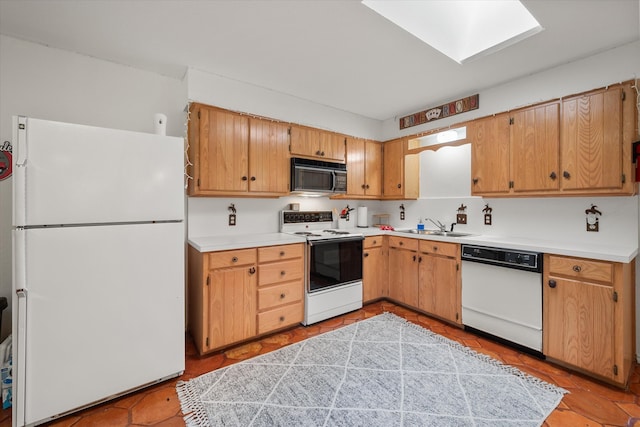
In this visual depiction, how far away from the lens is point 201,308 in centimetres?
230

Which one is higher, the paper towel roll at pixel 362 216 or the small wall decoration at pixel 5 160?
the small wall decoration at pixel 5 160

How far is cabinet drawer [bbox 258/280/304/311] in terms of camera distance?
2593 mm

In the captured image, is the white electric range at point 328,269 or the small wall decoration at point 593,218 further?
the white electric range at point 328,269

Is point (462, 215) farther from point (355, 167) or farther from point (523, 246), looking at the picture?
point (355, 167)

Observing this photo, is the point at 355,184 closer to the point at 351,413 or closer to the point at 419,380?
the point at 419,380

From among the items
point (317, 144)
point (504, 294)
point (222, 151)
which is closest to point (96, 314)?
point (222, 151)

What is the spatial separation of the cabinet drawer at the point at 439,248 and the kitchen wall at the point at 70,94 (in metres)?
2.94

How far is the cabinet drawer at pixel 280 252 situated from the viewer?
8.48 ft

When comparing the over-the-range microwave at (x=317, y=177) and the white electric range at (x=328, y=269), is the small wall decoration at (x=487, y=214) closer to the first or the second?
the white electric range at (x=328, y=269)

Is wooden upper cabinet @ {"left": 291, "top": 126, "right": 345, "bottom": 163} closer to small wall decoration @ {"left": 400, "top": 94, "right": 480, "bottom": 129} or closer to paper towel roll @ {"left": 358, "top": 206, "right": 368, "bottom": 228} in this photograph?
→ paper towel roll @ {"left": 358, "top": 206, "right": 368, "bottom": 228}

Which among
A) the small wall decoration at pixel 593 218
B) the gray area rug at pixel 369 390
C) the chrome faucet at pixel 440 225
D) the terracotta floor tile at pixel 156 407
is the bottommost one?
the terracotta floor tile at pixel 156 407

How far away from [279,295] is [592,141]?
3033mm

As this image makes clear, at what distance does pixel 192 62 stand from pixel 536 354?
3961mm

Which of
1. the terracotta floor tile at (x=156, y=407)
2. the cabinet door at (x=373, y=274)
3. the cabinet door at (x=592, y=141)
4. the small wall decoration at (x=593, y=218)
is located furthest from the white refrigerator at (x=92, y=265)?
the small wall decoration at (x=593, y=218)
